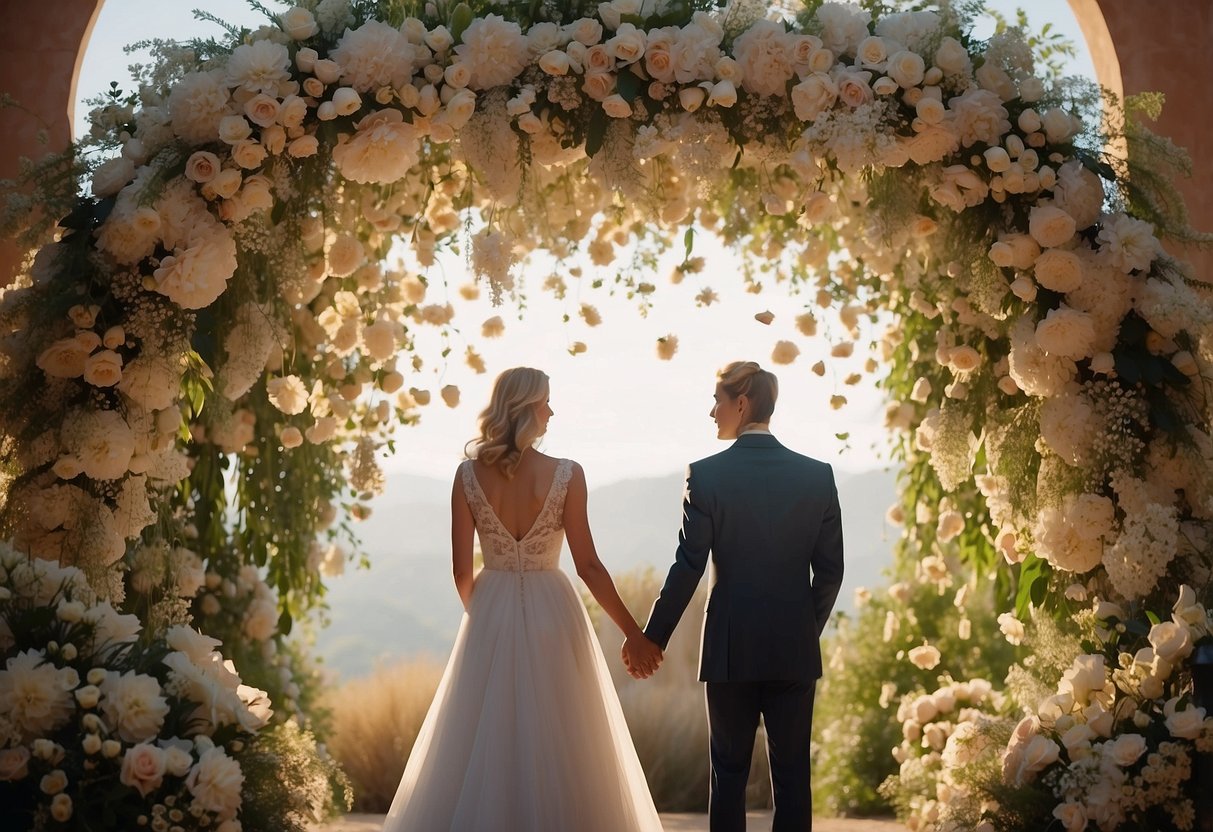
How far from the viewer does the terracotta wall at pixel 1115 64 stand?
5254mm

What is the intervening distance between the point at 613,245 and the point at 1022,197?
1819 millimetres

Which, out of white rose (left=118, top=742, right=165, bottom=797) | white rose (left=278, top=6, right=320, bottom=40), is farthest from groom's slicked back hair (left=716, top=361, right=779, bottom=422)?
white rose (left=118, top=742, right=165, bottom=797)

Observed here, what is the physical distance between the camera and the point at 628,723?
6625 millimetres

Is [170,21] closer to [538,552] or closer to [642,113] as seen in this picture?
[642,113]

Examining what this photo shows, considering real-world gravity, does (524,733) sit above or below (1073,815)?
above

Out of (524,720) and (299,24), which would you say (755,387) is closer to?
(524,720)

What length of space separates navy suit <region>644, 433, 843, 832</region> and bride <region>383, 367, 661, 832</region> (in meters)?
0.36

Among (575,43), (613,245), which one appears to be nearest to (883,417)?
(613,245)

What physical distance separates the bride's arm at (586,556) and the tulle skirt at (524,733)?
88 millimetres

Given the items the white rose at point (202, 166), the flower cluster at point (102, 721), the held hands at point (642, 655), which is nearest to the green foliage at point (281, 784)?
the flower cluster at point (102, 721)

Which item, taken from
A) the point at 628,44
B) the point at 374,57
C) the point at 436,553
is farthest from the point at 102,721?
the point at 436,553

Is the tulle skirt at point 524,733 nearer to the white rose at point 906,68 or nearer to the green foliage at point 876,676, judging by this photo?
the white rose at point 906,68

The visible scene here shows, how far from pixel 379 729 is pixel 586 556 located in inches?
105

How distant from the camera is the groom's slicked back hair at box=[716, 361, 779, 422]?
4430 mm
